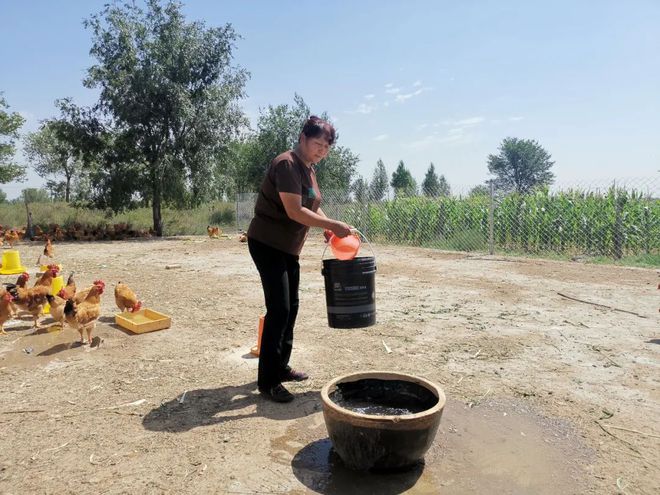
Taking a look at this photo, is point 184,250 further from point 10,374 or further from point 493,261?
point 10,374

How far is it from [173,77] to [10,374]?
17858 millimetres

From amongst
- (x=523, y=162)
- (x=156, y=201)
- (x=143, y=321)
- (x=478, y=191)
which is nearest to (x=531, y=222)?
(x=478, y=191)

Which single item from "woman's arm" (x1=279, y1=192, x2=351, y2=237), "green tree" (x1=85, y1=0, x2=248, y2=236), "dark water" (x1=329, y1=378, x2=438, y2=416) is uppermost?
"green tree" (x1=85, y1=0, x2=248, y2=236)

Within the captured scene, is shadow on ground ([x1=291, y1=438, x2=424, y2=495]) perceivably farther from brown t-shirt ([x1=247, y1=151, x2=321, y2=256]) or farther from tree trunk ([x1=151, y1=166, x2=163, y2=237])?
tree trunk ([x1=151, y1=166, x2=163, y2=237])

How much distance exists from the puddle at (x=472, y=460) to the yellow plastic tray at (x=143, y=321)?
2.62 m

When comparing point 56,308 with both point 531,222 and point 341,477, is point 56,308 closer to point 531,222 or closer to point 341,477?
point 341,477

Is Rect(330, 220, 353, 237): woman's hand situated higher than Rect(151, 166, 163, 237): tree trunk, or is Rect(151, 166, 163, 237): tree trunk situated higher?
Rect(151, 166, 163, 237): tree trunk

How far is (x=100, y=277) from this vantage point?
8.69 m

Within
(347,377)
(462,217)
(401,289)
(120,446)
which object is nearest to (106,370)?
(120,446)

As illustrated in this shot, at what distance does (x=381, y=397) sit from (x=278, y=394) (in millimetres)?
773

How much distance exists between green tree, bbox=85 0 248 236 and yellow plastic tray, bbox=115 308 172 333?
14785mm

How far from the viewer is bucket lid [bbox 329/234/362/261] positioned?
3.36 meters

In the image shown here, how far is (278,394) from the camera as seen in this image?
318 centimetres


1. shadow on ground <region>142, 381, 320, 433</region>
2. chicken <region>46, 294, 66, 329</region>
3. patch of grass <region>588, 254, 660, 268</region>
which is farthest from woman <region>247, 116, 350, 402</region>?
patch of grass <region>588, 254, 660, 268</region>
